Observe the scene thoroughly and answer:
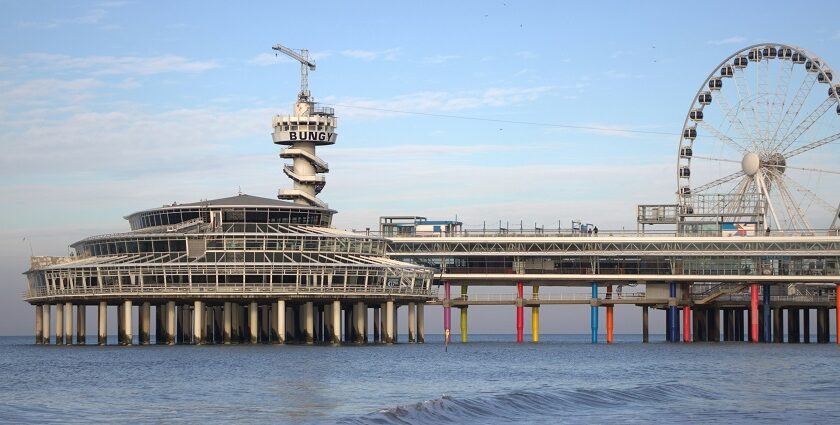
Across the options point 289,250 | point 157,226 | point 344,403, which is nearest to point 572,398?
point 344,403

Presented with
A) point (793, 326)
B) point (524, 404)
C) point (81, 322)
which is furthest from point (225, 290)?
point (793, 326)

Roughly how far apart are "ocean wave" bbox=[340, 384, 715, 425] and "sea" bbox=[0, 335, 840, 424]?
94 mm

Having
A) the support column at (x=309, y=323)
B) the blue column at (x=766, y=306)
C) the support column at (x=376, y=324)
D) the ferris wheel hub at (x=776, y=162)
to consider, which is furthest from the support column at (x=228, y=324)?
the blue column at (x=766, y=306)

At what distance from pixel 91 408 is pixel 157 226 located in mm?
66762

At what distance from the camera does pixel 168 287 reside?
117m

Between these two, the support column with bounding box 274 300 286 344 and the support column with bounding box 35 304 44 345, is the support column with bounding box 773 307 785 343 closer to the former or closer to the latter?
the support column with bounding box 274 300 286 344

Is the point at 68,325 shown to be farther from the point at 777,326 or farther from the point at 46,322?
the point at 777,326

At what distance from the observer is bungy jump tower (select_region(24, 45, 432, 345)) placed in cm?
11750

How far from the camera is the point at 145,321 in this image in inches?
4808

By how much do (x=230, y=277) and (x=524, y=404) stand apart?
55869mm

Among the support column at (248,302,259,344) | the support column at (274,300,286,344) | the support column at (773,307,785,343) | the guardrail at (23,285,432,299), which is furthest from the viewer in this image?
the support column at (773,307,785,343)

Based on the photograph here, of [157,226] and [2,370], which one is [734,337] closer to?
[157,226]

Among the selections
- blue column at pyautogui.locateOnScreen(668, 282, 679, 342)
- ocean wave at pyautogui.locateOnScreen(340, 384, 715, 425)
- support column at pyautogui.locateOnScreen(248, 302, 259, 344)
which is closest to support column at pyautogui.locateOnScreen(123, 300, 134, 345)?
support column at pyautogui.locateOnScreen(248, 302, 259, 344)

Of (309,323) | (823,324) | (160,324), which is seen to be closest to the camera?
(309,323)
